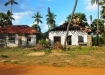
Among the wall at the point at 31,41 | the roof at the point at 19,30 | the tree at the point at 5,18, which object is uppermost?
the tree at the point at 5,18

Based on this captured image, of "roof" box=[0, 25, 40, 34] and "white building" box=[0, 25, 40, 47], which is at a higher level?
"roof" box=[0, 25, 40, 34]

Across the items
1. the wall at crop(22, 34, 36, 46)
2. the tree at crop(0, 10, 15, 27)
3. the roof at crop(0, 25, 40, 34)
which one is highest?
the tree at crop(0, 10, 15, 27)

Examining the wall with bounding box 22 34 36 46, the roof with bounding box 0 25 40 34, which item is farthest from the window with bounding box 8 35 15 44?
the wall with bounding box 22 34 36 46

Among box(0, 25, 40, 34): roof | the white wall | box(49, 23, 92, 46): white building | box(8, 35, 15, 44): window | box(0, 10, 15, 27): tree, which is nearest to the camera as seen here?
box(49, 23, 92, 46): white building

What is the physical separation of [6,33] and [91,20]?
22.3m

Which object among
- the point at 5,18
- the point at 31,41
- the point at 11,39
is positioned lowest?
the point at 31,41

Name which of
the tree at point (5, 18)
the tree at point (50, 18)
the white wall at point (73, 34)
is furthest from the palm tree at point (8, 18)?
the white wall at point (73, 34)

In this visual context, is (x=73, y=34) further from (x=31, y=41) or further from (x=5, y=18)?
(x=5, y=18)

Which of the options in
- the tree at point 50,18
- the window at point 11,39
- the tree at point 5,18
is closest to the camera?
the window at point 11,39

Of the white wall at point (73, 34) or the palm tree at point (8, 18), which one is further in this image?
the palm tree at point (8, 18)

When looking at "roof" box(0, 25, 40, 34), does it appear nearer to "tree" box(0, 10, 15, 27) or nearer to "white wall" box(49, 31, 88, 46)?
"white wall" box(49, 31, 88, 46)

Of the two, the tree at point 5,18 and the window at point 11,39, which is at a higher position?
the tree at point 5,18

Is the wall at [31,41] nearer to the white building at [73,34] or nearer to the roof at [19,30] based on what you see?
the roof at [19,30]

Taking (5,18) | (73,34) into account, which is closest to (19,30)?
(73,34)
